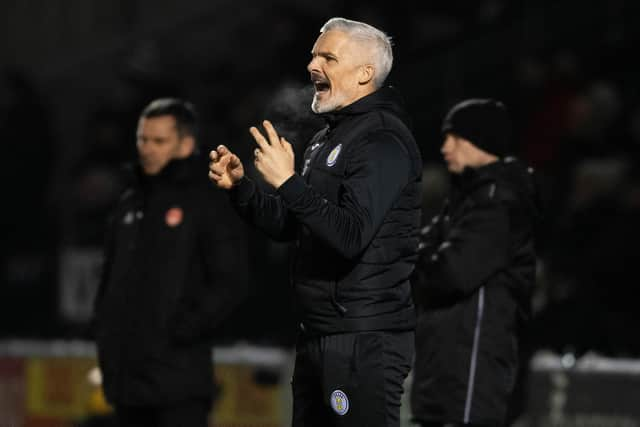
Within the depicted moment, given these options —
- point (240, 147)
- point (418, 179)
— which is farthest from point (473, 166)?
point (240, 147)

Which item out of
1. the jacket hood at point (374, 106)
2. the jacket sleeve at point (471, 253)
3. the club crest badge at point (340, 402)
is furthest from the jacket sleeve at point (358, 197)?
the jacket sleeve at point (471, 253)

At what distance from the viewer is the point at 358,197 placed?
180 inches

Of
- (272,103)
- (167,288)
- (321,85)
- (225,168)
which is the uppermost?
(272,103)

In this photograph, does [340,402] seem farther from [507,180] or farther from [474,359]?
[507,180]

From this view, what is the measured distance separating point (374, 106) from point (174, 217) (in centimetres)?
194

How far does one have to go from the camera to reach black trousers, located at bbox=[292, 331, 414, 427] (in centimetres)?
467

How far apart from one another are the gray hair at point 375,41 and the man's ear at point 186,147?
6.31 feet

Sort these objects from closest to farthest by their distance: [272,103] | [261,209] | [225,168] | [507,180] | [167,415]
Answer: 1. [225,168]
2. [261,209]
3. [507,180]
4. [167,415]
5. [272,103]

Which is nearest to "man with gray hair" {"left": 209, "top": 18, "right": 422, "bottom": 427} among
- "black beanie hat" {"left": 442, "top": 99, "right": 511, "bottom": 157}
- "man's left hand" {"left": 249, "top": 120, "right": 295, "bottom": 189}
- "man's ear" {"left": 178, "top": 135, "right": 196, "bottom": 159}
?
"man's left hand" {"left": 249, "top": 120, "right": 295, "bottom": 189}

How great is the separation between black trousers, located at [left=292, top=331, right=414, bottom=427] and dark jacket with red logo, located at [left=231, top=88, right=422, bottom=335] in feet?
0.15

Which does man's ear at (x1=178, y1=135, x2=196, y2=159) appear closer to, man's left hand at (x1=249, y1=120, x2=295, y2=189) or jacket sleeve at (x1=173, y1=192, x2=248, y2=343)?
jacket sleeve at (x1=173, y1=192, x2=248, y2=343)

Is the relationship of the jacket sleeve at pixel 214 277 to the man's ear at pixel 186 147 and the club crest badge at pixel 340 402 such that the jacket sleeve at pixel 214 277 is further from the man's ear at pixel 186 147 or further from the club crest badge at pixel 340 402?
the club crest badge at pixel 340 402

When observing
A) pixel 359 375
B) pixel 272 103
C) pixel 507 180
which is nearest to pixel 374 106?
pixel 359 375

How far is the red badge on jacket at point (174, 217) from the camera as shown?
6.55 m
